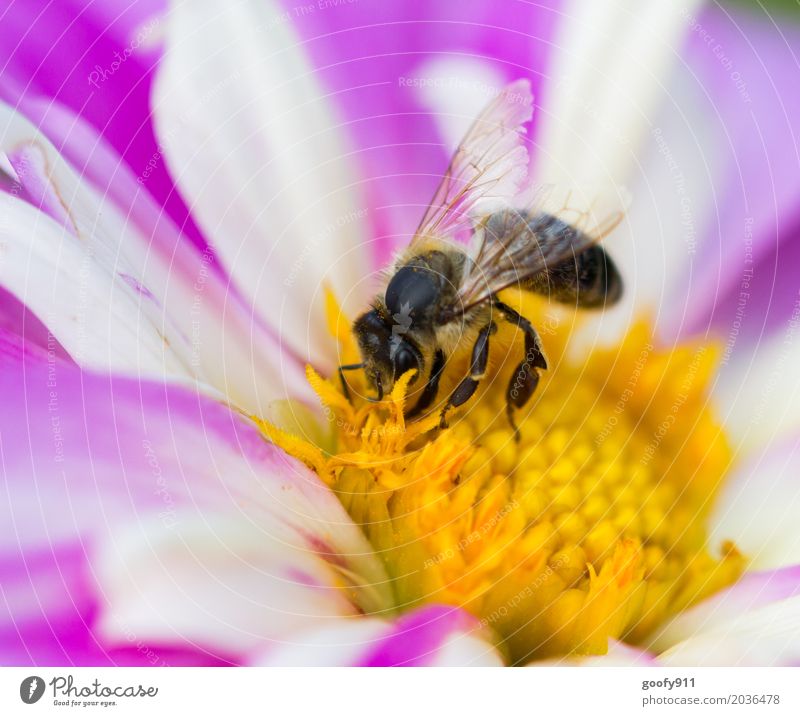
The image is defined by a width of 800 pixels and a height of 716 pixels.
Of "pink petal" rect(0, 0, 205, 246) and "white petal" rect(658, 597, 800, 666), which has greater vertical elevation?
"pink petal" rect(0, 0, 205, 246)

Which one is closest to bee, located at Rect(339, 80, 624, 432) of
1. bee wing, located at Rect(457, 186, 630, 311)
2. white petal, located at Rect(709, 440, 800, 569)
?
bee wing, located at Rect(457, 186, 630, 311)

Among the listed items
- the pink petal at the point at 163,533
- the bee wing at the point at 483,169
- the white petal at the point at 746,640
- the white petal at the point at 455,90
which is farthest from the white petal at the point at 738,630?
the white petal at the point at 455,90

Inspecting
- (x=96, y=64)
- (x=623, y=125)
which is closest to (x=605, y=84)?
(x=623, y=125)

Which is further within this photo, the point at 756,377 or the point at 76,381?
the point at 756,377

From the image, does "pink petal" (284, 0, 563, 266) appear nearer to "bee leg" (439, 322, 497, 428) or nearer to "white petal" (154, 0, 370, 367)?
"white petal" (154, 0, 370, 367)

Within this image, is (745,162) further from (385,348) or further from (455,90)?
(385,348)
